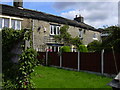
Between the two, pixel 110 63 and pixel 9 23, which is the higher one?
pixel 9 23

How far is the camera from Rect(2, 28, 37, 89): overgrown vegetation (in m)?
6.80

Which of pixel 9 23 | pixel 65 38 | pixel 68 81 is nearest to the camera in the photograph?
pixel 68 81

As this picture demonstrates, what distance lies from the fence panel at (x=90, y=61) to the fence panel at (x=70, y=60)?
732 millimetres

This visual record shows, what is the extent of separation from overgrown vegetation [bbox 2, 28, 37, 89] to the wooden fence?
207 centimetres

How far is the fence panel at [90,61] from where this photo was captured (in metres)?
12.4

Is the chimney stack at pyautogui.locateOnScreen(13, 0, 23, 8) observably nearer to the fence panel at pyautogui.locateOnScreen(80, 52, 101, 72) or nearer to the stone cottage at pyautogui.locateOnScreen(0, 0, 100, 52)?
the stone cottage at pyautogui.locateOnScreen(0, 0, 100, 52)

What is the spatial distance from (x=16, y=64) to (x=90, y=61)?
23.7ft

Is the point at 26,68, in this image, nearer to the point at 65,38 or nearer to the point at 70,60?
the point at 70,60

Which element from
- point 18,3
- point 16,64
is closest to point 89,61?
point 16,64

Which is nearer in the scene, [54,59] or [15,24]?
[54,59]

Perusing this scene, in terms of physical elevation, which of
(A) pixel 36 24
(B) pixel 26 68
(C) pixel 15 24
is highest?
(A) pixel 36 24

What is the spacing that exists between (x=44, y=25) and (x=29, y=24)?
2405 mm

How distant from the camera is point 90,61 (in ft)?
42.5

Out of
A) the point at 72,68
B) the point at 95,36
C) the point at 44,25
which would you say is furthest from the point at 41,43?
the point at 95,36
